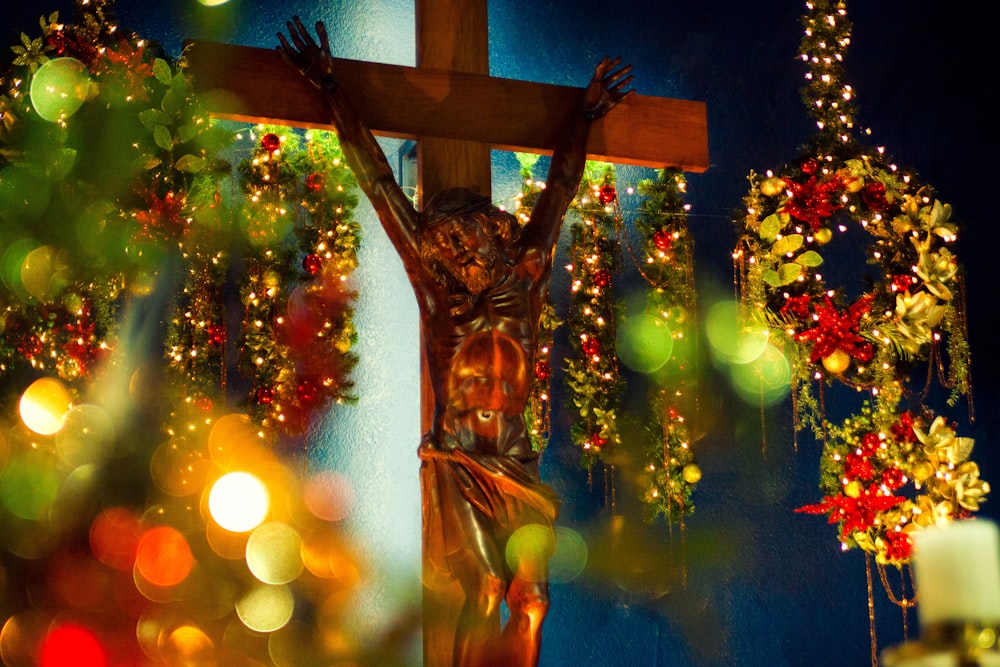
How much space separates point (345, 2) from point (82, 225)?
187 cm

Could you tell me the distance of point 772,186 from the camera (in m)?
3.59

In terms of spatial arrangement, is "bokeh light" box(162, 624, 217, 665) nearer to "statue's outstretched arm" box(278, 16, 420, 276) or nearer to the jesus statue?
the jesus statue

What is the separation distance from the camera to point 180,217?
2.58 m

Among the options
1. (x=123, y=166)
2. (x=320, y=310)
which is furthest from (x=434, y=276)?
(x=320, y=310)

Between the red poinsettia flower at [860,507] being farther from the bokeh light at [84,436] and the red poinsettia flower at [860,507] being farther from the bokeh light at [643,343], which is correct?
the bokeh light at [84,436]

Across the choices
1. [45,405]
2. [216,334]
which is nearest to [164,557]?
[45,405]

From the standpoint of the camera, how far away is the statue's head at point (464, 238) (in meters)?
2.59

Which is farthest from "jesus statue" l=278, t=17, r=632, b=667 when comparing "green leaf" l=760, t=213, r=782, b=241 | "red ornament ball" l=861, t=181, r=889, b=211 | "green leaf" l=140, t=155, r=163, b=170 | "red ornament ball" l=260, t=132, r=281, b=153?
"red ornament ball" l=861, t=181, r=889, b=211

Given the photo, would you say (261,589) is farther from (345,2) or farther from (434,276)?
(345,2)

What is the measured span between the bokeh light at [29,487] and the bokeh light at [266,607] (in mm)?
673

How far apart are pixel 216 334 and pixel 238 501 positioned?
546mm

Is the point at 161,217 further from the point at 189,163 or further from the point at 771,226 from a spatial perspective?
the point at 771,226

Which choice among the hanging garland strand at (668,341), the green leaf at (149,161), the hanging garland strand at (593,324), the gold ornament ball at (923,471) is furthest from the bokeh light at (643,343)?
the green leaf at (149,161)

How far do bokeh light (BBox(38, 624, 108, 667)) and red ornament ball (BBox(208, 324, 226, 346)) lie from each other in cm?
96
